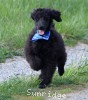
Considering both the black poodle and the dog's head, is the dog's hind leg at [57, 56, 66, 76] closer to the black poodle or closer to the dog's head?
the black poodle

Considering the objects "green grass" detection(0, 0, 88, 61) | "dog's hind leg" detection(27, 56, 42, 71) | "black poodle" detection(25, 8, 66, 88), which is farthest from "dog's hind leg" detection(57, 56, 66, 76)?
"green grass" detection(0, 0, 88, 61)

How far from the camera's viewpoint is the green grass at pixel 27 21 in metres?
11.0

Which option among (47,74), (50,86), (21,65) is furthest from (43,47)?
(21,65)

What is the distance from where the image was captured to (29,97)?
750cm

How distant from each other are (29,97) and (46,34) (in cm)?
104

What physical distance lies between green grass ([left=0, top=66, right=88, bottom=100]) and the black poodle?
167 mm

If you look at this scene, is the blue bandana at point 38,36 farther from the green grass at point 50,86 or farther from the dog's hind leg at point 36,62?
the green grass at point 50,86

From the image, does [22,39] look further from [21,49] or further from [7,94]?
[7,94]

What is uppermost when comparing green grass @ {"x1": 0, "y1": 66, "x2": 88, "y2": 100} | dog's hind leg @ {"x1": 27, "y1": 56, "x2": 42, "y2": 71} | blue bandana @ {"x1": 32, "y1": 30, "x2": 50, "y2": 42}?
blue bandana @ {"x1": 32, "y1": 30, "x2": 50, "y2": 42}

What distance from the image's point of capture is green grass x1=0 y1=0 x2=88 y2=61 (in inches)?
435

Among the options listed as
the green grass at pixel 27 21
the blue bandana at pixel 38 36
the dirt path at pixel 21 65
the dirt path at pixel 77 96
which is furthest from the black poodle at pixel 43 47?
the green grass at pixel 27 21

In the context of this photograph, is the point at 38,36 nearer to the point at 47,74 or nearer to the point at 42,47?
the point at 42,47

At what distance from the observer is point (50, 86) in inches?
319

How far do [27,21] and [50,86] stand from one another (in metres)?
4.15
